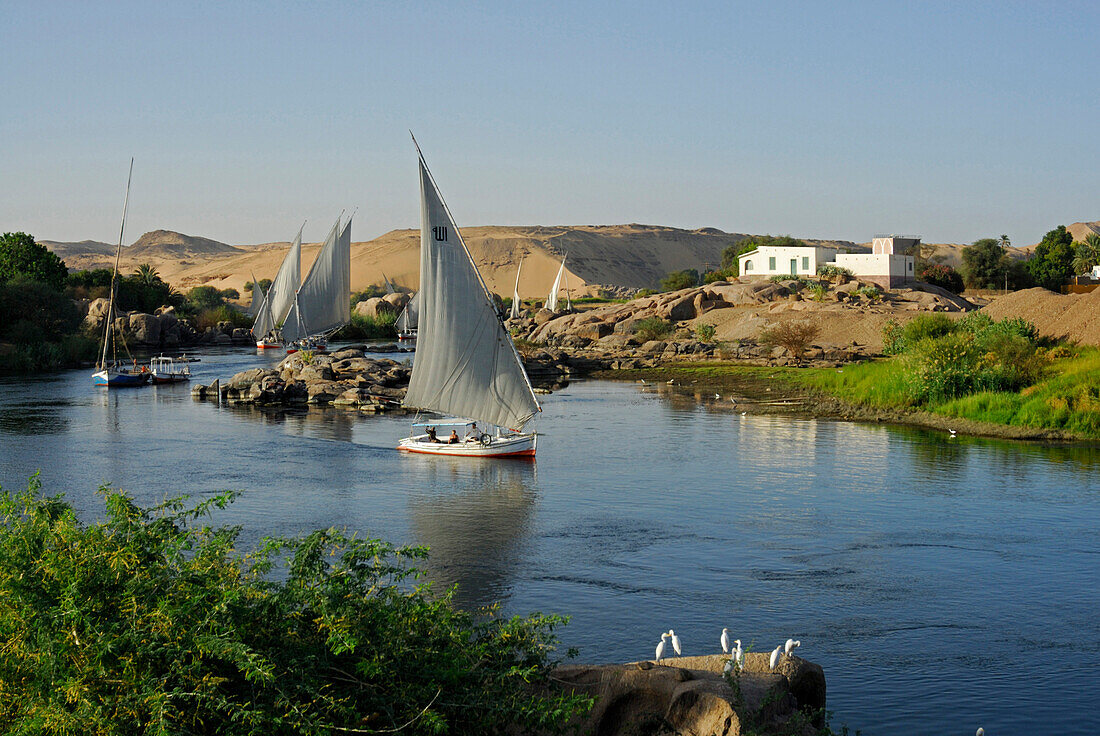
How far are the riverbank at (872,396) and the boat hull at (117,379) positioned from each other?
21.9m

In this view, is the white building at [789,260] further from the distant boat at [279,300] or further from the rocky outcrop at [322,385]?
the rocky outcrop at [322,385]

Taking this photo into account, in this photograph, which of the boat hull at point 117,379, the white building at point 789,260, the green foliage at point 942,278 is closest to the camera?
the boat hull at point 117,379

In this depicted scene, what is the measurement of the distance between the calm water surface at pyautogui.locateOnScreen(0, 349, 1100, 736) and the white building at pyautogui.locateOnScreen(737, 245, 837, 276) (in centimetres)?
4125

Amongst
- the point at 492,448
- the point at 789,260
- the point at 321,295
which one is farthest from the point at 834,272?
the point at 492,448

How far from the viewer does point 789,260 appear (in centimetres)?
7406

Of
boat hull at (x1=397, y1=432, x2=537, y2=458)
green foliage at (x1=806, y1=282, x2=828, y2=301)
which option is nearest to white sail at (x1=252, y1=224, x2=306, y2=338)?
green foliage at (x1=806, y1=282, x2=828, y2=301)

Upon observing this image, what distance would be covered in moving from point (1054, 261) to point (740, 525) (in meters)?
80.2

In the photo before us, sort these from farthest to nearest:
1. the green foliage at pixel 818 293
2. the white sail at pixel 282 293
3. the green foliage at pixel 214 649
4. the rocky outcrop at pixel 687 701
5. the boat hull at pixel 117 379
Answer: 1. the white sail at pixel 282 293
2. the green foliage at pixel 818 293
3. the boat hull at pixel 117 379
4. the rocky outcrop at pixel 687 701
5. the green foliage at pixel 214 649

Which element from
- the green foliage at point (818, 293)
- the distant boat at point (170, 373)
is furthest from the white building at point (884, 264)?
the distant boat at point (170, 373)

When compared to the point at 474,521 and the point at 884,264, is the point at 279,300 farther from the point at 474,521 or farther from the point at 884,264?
the point at 474,521

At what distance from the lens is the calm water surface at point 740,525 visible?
39.0 ft

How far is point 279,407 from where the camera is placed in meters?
39.0

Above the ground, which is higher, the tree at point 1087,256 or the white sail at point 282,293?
the tree at point 1087,256

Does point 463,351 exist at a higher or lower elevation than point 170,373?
higher
